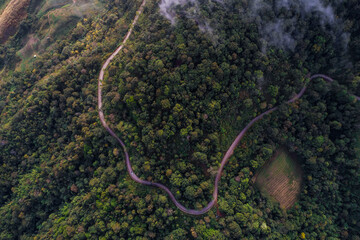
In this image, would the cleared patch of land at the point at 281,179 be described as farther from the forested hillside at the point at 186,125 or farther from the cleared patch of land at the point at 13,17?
the cleared patch of land at the point at 13,17

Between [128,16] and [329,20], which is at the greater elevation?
[128,16]

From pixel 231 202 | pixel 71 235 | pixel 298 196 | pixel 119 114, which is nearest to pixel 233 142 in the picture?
pixel 231 202

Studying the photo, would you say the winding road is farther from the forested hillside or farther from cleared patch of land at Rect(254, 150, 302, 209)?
cleared patch of land at Rect(254, 150, 302, 209)

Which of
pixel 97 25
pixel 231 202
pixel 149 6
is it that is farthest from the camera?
pixel 97 25

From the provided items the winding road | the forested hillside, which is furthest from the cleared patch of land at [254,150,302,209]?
the winding road

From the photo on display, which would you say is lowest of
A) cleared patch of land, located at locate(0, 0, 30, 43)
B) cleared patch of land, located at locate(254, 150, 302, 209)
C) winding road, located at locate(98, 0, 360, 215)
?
cleared patch of land, located at locate(254, 150, 302, 209)

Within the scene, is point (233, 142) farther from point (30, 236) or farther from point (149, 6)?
point (30, 236)
